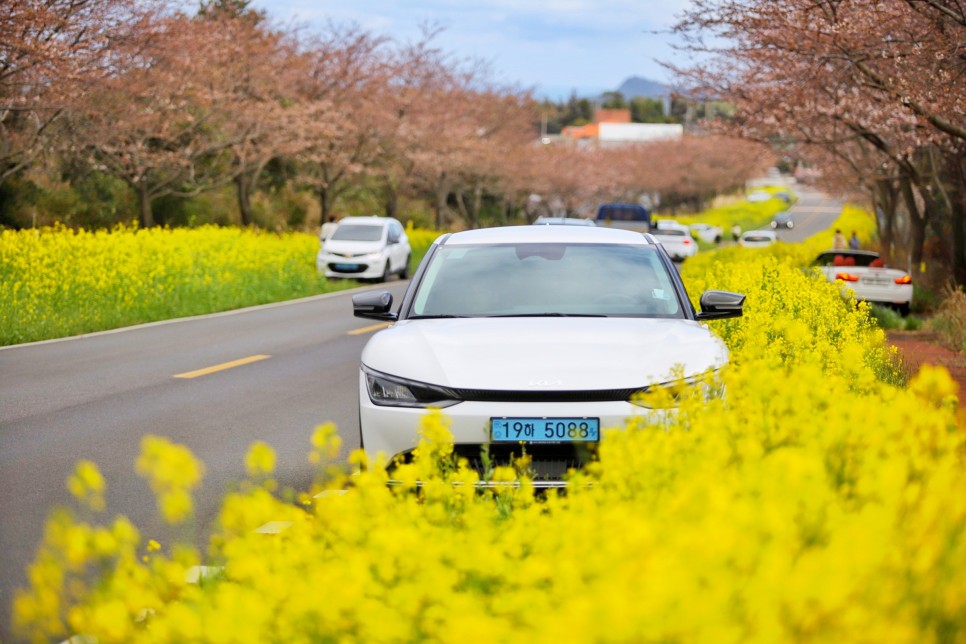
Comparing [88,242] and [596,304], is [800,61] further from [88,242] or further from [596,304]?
[596,304]

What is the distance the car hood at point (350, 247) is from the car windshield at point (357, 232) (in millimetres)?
225

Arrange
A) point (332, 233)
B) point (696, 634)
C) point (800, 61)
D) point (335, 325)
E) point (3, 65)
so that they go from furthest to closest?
point (332, 233) → point (3, 65) → point (800, 61) → point (335, 325) → point (696, 634)

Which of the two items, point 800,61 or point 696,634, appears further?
point 800,61

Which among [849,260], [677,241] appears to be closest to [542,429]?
[849,260]

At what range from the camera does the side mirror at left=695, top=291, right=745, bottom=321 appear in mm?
7559

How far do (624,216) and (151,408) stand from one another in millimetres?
29119

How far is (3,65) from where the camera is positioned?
73.9ft

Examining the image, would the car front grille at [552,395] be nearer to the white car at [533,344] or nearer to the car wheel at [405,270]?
the white car at [533,344]

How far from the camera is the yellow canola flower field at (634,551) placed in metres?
2.43

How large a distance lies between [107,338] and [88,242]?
20.7 feet

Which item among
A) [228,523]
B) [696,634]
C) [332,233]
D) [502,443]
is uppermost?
[696,634]

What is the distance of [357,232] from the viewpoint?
106 ft

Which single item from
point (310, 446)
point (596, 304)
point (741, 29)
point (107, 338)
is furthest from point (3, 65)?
point (596, 304)

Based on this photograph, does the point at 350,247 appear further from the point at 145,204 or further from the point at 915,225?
the point at 915,225
